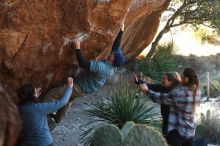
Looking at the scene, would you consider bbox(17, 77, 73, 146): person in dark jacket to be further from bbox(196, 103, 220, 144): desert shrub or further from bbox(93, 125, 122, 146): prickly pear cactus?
bbox(196, 103, 220, 144): desert shrub

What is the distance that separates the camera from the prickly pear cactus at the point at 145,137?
6.66 m

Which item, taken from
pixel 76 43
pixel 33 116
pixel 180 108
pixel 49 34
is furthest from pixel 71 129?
pixel 33 116

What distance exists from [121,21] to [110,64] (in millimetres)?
892

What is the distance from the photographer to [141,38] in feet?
65.8

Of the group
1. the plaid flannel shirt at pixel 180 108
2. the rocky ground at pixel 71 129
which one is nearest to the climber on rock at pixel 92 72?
the plaid flannel shirt at pixel 180 108

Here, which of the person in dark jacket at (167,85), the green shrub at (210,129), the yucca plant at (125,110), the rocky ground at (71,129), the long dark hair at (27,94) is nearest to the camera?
the long dark hair at (27,94)

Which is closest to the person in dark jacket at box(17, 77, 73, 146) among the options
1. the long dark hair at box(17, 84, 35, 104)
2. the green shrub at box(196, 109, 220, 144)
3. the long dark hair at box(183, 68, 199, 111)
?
the long dark hair at box(17, 84, 35, 104)

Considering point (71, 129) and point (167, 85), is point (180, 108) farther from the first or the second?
point (71, 129)

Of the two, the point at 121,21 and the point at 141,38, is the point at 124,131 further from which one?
the point at 141,38

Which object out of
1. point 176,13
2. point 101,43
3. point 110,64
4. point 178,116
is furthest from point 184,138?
point 176,13

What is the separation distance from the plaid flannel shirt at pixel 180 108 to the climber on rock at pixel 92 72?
1077mm

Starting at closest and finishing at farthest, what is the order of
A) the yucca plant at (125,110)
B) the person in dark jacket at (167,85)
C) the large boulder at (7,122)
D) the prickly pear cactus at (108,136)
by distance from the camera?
the large boulder at (7,122)
the prickly pear cactus at (108,136)
the person in dark jacket at (167,85)
the yucca plant at (125,110)

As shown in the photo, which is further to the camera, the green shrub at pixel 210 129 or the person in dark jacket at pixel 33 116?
the green shrub at pixel 210 129

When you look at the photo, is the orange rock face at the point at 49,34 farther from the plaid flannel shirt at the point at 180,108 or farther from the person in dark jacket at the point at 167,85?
the plaid flannel shirt at the point at 180,108
